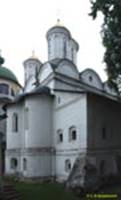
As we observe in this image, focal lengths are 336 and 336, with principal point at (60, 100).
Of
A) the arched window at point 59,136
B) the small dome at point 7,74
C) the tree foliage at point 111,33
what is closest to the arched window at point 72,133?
the arched window at point 59,136

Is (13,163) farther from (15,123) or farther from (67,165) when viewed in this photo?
(67,165)

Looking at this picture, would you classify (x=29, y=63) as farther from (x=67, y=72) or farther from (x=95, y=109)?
(x=95, y=109)

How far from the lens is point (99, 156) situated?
21.5m

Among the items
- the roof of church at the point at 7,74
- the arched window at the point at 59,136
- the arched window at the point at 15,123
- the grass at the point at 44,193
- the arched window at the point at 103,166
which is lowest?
the grass at the point at 44,193

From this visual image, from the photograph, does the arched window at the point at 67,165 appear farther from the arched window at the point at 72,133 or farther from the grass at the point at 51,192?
the grass at the point at 51,192

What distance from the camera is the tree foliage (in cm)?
1628

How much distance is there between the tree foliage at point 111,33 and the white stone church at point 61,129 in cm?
279

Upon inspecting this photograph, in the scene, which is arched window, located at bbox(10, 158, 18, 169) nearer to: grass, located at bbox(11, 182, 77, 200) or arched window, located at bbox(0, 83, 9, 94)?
grass, located at bbox(11, 182, 77, 200)

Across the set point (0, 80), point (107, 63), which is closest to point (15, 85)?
point (0, 80)

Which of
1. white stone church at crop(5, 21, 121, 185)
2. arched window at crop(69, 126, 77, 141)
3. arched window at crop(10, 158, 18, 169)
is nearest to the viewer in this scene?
white stone church at crop(5, 21, 121, 185)

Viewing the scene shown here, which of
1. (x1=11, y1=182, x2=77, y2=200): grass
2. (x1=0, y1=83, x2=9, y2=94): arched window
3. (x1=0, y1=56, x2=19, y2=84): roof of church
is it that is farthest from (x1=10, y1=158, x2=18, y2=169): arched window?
(x1=0, y1=56, x2=19, y2=84): roof of church

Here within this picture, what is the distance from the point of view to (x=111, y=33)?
17062 mm

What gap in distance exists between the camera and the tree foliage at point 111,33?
16281 mm

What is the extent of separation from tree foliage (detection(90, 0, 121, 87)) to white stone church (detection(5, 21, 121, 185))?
9.17 ft
